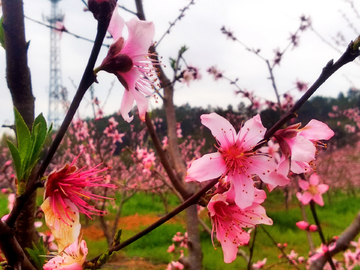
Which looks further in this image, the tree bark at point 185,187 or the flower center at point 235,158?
the tree bark at point 185,187

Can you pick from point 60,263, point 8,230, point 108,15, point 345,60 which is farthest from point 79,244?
point 345,60

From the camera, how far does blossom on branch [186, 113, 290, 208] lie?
1.92 feet

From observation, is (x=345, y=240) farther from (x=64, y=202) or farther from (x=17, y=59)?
(x=17, y=59)

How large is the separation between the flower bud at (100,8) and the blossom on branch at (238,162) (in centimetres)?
30

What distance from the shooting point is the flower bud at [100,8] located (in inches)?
16.1

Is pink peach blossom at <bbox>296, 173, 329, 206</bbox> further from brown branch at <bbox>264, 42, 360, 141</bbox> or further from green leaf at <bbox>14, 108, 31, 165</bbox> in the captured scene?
green leaf at <bbox>14, 108, 31, 165</bbox>

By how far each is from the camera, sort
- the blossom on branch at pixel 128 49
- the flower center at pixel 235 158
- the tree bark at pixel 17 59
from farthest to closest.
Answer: the tree bark at pixel 17 59 → the flower center at pixel 235 158 → the blossom on branch at pixel 128 49

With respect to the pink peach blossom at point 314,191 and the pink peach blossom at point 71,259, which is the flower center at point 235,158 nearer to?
the pink peach blossom at point 71,259

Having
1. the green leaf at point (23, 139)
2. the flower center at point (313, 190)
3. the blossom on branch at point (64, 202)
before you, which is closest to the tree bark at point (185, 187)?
the flower center at point (313, 190)

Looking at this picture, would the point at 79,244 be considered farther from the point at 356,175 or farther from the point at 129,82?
the point at 356,175

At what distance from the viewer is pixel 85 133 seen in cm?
522

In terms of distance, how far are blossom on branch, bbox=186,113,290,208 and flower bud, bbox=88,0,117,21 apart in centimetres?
30

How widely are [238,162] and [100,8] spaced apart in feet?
1.45

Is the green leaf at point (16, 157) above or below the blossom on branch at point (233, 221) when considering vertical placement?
above
